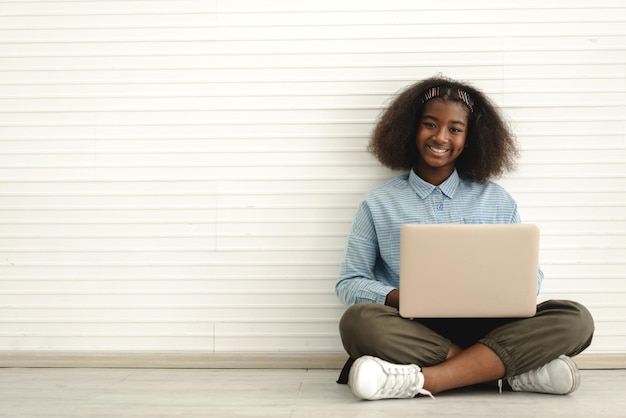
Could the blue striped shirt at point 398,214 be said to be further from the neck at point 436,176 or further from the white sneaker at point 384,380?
the white sneaker at point 384,380

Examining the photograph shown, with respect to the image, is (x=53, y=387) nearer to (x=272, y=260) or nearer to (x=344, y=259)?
(x=272, y=260)

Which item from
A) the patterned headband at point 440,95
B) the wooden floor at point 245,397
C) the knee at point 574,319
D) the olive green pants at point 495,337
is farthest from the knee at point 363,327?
the patterned headband at point 440,95

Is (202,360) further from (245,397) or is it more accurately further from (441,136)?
(441,136)

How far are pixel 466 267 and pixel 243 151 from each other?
2.89 feet

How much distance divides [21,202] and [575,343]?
5.65 feet

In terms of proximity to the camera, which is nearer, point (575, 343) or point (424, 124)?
point (575, 343)

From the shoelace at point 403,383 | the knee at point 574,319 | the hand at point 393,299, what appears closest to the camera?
the shoelace at point 403,383

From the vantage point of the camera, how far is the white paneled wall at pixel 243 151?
2428mm

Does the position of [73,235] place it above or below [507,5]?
below

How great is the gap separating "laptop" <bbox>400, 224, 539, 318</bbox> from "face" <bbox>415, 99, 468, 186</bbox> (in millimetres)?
457

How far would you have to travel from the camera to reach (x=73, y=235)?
8.12 feet

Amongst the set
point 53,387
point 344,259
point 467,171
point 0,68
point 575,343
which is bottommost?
point 53,387

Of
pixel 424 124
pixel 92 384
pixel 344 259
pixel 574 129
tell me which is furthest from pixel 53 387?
pixel 574 129

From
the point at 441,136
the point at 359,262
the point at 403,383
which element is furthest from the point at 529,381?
the point at 441,136
